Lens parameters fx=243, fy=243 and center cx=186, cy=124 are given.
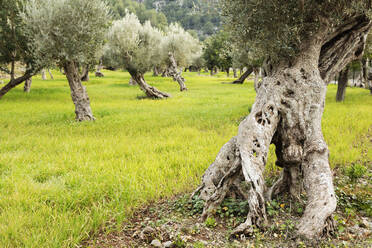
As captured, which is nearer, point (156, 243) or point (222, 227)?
point (156, 243)

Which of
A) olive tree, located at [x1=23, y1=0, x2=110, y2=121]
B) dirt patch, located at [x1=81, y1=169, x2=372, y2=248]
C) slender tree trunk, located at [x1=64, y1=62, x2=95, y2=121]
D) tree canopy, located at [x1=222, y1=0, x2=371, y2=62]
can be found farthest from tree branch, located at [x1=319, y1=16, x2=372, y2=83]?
slender tree trunk, located at [x1=64, y1=62, x2=95, y2=121]

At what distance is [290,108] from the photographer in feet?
17.2

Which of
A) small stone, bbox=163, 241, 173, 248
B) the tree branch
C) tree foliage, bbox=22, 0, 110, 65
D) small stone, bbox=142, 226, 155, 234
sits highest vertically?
tree foliage, bbox=22, 0, 110, 65

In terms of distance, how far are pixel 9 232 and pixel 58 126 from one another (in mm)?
9759

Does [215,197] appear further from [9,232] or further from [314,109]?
[9,232]

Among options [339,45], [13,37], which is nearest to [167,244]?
[339,45]

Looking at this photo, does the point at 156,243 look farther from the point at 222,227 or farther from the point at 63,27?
the point at 63,27

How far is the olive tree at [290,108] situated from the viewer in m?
4.09

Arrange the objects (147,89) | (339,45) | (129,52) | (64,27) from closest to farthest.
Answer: (339,45) → (64,27) → (147,89) → (129,52)

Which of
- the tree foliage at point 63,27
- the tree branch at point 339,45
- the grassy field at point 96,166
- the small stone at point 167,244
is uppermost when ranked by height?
the tree foliage at point 63,27

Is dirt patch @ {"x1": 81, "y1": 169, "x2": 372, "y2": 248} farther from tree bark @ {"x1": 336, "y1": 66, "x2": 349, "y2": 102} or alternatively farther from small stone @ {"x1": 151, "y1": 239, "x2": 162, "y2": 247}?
tree bark @ {"x1": 336, "y1": 66, "x2": 349, "y2": 102}

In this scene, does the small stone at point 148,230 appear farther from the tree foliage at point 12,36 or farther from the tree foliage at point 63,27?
the tree foliage at point 12,36

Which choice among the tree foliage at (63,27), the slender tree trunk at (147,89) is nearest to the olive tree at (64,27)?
the tree foliage at (63,27)

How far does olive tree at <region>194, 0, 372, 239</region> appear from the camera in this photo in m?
4.09
